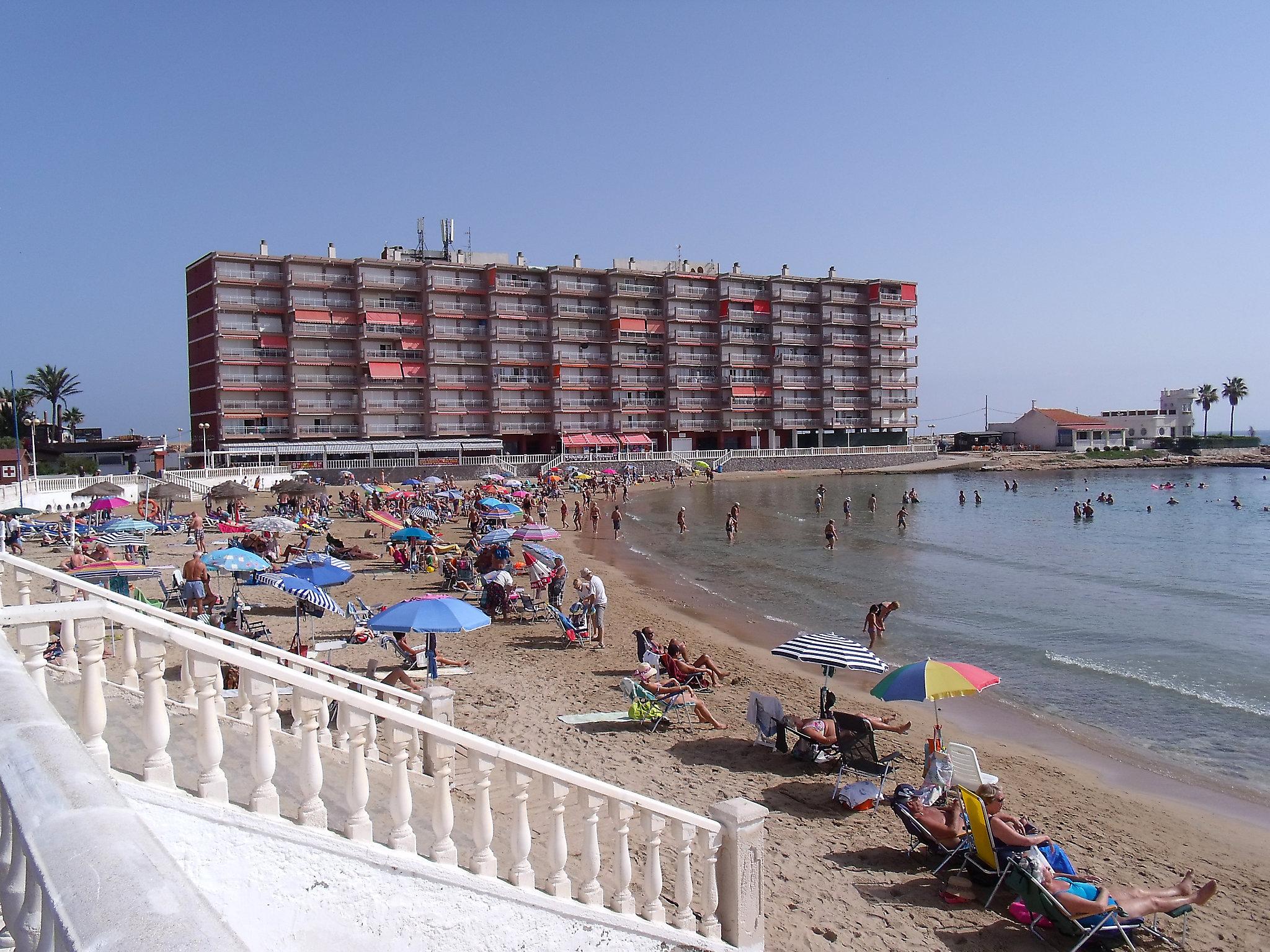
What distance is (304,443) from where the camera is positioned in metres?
64.0

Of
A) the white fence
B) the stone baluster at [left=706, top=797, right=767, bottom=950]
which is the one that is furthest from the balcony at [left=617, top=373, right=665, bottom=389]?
the stone baluster at [left=706, top=797, right=767, bottom=950]

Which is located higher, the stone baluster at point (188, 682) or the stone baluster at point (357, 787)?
the stone baluster at point (188, 682)

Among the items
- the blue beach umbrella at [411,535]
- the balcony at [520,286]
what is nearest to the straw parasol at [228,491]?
the blue beach umbrella at [411,535]

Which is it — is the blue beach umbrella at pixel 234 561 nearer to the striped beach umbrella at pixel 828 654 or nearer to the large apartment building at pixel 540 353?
the striped beach umbrella at pixel 828 654

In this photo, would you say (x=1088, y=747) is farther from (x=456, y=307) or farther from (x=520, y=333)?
(x=520, y=333)

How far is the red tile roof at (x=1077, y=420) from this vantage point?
362 feet

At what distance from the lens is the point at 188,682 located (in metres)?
4.05

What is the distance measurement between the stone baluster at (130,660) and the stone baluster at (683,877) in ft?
10.4

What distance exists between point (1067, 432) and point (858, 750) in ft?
374

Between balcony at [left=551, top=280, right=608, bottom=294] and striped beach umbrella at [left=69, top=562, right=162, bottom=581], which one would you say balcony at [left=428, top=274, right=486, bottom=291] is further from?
striped beach umbrella at [left=69, top=562, right=162, bottom=581]

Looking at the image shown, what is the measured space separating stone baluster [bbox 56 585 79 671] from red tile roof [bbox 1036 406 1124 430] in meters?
120

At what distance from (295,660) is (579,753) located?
145 inches

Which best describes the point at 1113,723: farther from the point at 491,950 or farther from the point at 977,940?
the point at 491,950

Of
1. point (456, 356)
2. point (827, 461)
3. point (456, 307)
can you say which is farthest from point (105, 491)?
point (827, 461)
